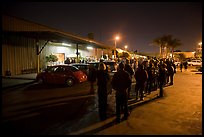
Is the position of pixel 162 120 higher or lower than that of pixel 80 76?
lower

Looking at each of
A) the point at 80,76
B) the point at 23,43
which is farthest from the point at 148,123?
the point at 23,43

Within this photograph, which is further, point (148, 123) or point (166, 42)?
point (166, 42)

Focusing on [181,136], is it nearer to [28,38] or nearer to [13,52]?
[13,52]

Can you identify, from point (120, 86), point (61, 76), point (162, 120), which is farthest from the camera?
point (61, 76)

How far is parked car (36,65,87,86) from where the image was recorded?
14.0 meters

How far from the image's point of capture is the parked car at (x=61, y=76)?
1395 cm

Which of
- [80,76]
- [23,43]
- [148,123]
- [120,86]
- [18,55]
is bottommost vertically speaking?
[148,123]

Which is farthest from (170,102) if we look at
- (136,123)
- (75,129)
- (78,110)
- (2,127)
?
(2,127)

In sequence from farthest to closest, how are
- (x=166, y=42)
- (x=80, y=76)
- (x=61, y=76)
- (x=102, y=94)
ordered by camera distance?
1. (x=166, y=42)
2. (x=80, y=76)
3. (x=61, y=76)
4. (x=102, y=94)

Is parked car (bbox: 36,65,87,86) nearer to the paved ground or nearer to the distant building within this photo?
the distant building

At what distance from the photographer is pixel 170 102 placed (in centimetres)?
929

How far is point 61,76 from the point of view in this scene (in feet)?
45.7

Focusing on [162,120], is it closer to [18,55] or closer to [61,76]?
[61,76]

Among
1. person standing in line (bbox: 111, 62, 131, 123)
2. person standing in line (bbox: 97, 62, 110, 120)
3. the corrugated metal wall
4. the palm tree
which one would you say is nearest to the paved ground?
person standing in line (bbox: 111, 62, 131, 123)
